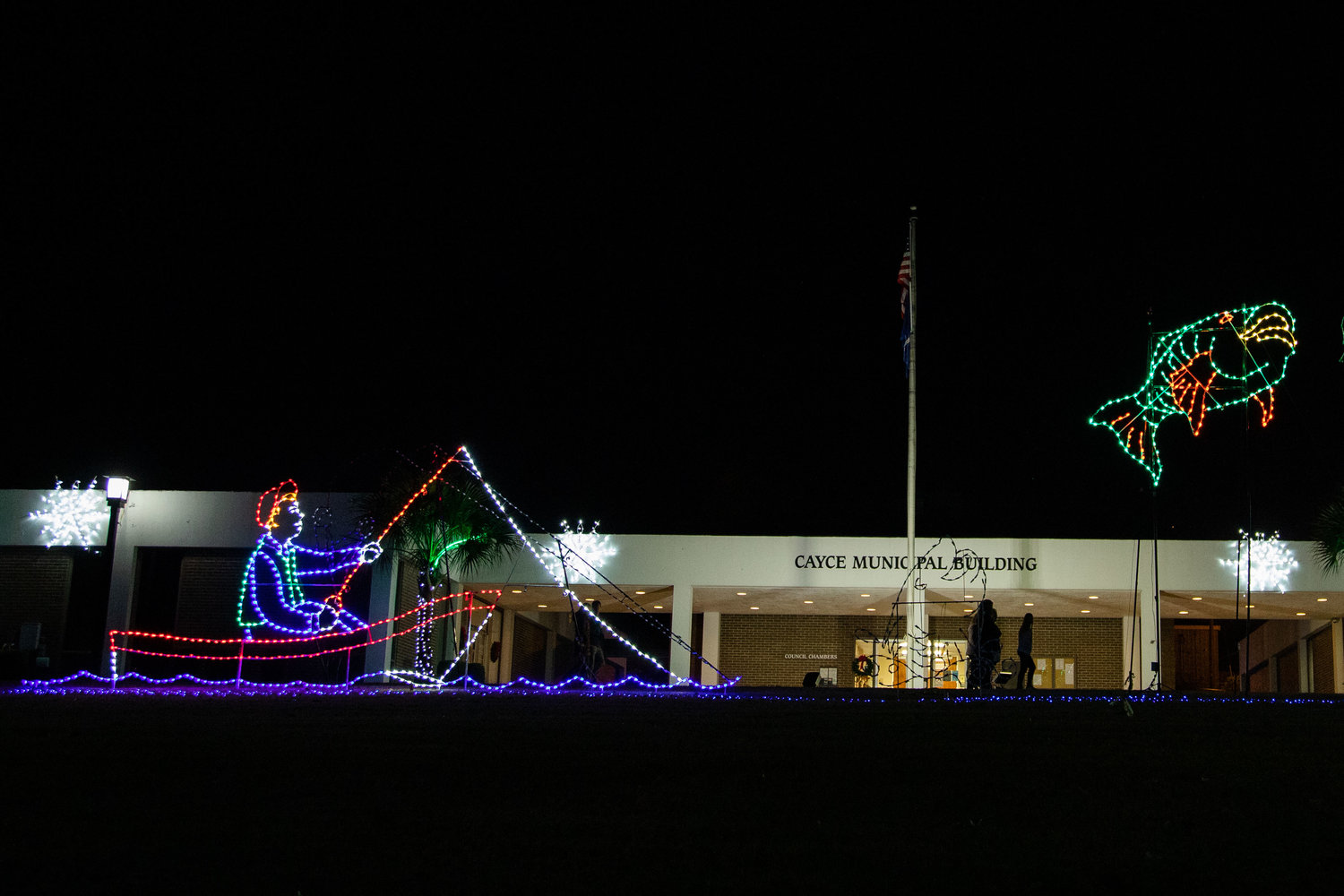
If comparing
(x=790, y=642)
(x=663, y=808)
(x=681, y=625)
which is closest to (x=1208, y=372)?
(x=681, y=625)

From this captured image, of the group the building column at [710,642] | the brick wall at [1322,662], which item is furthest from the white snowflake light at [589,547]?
the brick wall at [1322,662]

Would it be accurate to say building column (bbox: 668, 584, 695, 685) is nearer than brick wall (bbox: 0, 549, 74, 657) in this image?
Yes

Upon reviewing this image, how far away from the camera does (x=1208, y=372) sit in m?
13.5

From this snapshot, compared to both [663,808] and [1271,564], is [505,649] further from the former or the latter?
[663,808]

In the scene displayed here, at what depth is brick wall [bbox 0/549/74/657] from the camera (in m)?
21.1

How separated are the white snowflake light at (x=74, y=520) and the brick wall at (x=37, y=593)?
42 cm

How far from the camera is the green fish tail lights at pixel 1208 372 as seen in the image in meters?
13.1

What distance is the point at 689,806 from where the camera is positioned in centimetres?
339

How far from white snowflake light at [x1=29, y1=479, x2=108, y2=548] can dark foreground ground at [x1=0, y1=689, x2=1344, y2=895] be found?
16.6 meters

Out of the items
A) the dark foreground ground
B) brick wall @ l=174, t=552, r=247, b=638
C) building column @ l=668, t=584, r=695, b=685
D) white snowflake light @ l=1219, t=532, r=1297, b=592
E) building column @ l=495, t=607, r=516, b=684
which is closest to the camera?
the dark foreground ground

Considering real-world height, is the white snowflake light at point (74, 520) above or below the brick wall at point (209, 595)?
above

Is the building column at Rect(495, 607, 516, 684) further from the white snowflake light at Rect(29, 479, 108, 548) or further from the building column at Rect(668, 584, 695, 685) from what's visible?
the white snowflake light at Rect(29, 479, 108, 548)

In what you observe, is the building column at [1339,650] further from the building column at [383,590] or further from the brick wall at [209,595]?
the brick wall at [209,595]

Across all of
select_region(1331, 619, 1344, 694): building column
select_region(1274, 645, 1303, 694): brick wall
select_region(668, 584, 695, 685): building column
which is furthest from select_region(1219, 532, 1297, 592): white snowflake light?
select_region(668, 584, 695, 685): building column
